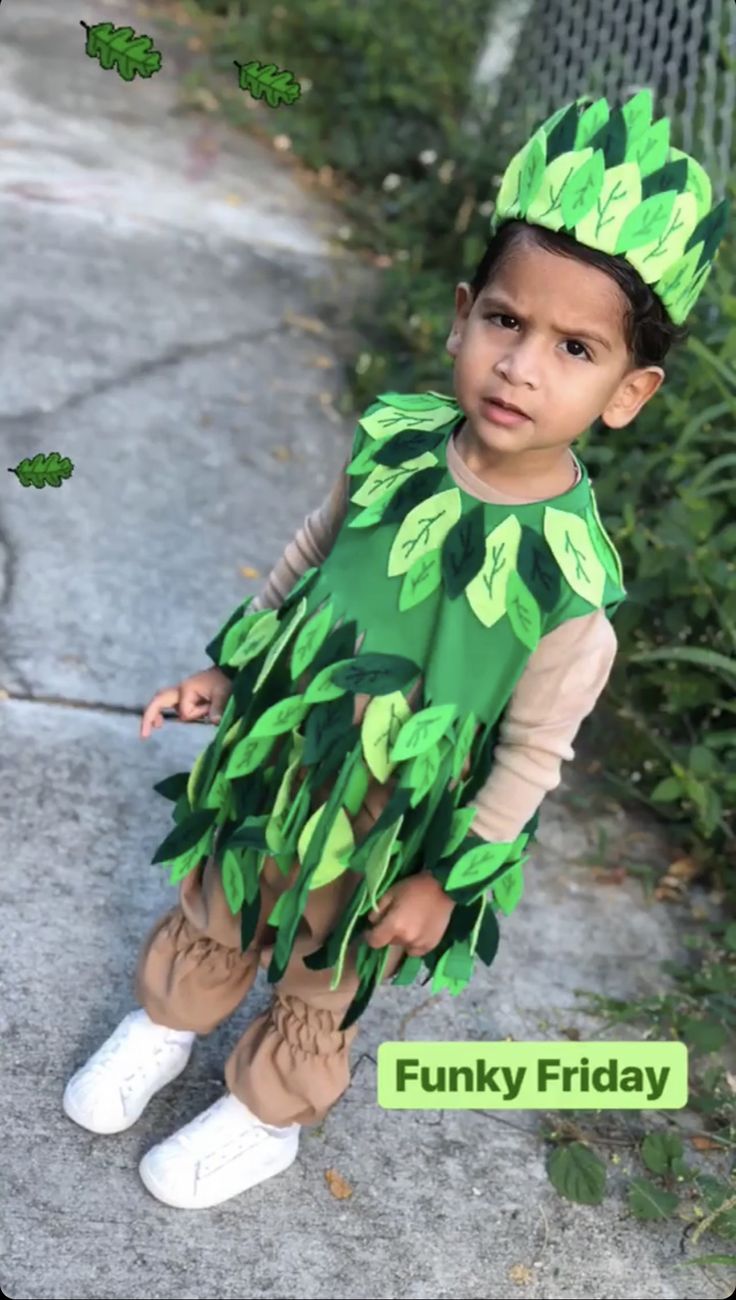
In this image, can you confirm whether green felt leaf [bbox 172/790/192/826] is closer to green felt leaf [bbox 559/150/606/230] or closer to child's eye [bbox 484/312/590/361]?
child's eye [bbox 484/312/590/361]

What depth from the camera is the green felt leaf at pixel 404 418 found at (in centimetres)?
169

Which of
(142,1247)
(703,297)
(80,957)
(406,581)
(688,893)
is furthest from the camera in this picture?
(703,297)

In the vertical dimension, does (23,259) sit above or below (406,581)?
below

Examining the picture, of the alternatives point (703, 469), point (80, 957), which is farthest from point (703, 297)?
point (80, 957)

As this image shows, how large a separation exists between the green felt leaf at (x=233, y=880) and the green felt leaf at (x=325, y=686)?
0.77ft

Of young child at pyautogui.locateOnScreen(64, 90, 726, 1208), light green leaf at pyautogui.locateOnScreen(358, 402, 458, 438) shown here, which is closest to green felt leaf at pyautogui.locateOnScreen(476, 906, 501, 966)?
young child at pyautogui.locateOnScreen(64, 90, 726, 1208)

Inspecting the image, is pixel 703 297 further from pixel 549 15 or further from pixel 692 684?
pixel 549 15

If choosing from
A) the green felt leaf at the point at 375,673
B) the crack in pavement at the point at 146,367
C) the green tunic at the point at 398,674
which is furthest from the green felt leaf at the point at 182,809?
the crack in pavement at the point at 146,367

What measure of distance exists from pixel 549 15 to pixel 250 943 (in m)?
3.79

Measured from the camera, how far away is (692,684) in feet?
8.43

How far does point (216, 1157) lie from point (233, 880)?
349 mm

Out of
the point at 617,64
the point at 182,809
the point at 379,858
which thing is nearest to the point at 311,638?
the point at 379,858

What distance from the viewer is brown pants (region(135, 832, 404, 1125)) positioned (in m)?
1.74

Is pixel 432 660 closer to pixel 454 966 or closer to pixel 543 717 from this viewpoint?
pixel 543 717
